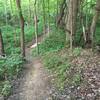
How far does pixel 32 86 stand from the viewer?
9.48m

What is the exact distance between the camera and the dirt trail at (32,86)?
8.39 metres

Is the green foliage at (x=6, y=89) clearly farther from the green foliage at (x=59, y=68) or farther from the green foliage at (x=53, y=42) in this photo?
the green foliage at (x=53, y=42)

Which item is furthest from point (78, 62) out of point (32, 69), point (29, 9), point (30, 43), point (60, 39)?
point (29, 9)

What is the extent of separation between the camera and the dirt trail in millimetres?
8391

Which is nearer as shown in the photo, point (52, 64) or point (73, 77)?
point (73, 77)

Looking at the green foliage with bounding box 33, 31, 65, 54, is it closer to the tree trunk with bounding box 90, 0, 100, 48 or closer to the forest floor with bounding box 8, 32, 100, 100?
the tree trunk with bounding box 90, 0, 100, 48

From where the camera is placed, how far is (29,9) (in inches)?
1205

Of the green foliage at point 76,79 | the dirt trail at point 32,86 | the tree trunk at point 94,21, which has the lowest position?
the dirt trail at point 32,86

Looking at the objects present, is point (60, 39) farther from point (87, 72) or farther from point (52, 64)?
point (87, 72)

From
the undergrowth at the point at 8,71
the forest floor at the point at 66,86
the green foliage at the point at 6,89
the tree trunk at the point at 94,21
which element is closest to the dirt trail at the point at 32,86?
the forest floor at the point at 66,86

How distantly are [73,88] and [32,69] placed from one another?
4589 millimetres

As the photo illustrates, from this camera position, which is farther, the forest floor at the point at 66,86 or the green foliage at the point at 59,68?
the green foliage at the point at 59,68

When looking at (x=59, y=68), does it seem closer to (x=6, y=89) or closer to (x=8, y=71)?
(x=8, y=71)

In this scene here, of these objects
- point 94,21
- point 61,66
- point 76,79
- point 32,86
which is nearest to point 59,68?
point 61,66
